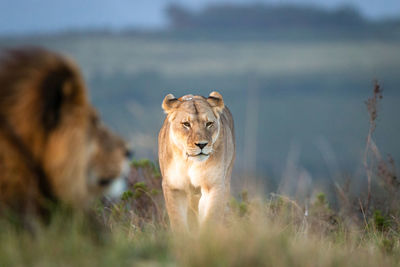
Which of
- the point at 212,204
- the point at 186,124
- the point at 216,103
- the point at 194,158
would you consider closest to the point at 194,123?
the point at 186,124

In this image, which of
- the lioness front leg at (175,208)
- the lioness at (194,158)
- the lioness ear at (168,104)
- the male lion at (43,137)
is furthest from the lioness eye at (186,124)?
the male lion at (43,137)

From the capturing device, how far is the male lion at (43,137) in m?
3.18

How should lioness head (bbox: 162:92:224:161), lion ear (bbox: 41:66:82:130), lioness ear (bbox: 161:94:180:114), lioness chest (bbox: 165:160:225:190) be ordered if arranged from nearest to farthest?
lion ear (bbox: 41:66:82:130) → lioness head (bbox: 162:92:224:161) → lioness chest (bbox: 165:160:225:190) → lioness ear (bbox: 161:94:180:114)

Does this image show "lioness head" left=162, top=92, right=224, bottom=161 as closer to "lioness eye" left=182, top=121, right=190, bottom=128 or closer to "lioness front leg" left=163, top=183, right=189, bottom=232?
"lioness eye" left=182, top=121, right=190, bottom=128

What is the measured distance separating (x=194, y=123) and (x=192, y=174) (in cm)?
54

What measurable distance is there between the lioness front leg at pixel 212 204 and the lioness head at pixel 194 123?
0.45 m

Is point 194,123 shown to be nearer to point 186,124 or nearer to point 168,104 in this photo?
point 186,124

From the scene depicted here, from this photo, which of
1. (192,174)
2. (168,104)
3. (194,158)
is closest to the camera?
(194,158)

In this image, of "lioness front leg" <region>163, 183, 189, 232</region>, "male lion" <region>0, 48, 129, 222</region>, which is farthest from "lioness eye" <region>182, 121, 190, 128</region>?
"male lion" <region>0, 48, 129, 222</region>

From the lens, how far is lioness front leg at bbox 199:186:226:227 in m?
6.23

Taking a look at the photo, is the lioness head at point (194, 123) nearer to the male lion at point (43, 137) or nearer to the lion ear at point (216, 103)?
the lion ear at point (216, 103)

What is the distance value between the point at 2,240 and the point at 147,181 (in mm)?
5186

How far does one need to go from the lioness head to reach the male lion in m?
2.75

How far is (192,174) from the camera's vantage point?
6242 mm
